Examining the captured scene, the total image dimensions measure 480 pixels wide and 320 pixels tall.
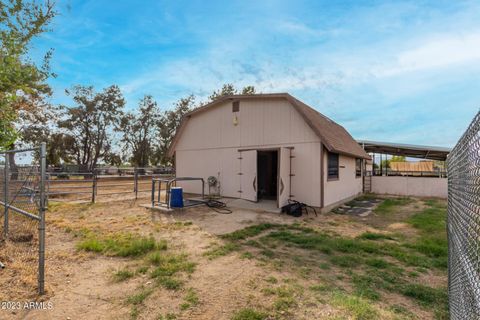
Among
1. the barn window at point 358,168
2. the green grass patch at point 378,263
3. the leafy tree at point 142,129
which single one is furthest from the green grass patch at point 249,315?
the leafy tree at point 142,129

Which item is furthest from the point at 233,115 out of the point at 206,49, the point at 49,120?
the point at 49,120

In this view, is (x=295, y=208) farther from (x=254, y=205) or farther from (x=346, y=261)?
(x=346, y=261)

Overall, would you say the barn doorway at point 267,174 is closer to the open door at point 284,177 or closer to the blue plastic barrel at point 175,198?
the open door at point 284,177

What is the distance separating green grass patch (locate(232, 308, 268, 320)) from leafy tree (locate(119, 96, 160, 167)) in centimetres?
3103

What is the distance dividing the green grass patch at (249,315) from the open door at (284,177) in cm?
580

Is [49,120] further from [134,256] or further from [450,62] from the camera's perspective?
[450,62]

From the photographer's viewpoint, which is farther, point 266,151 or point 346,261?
point 266,151

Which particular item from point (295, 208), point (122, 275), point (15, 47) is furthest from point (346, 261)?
point (15, 47)

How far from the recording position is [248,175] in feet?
30.3

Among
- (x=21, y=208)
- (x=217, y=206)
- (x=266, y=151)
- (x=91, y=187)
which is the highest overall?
(x=266, y=151)

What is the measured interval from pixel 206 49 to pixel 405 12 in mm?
7288

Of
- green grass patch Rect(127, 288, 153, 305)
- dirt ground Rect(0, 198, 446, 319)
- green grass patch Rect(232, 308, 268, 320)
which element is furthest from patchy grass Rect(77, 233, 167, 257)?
green grass patch Rect(232, 308, 268, 320)

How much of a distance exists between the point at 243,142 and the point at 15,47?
7076mm

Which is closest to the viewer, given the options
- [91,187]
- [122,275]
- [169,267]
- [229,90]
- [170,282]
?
[170,282]
